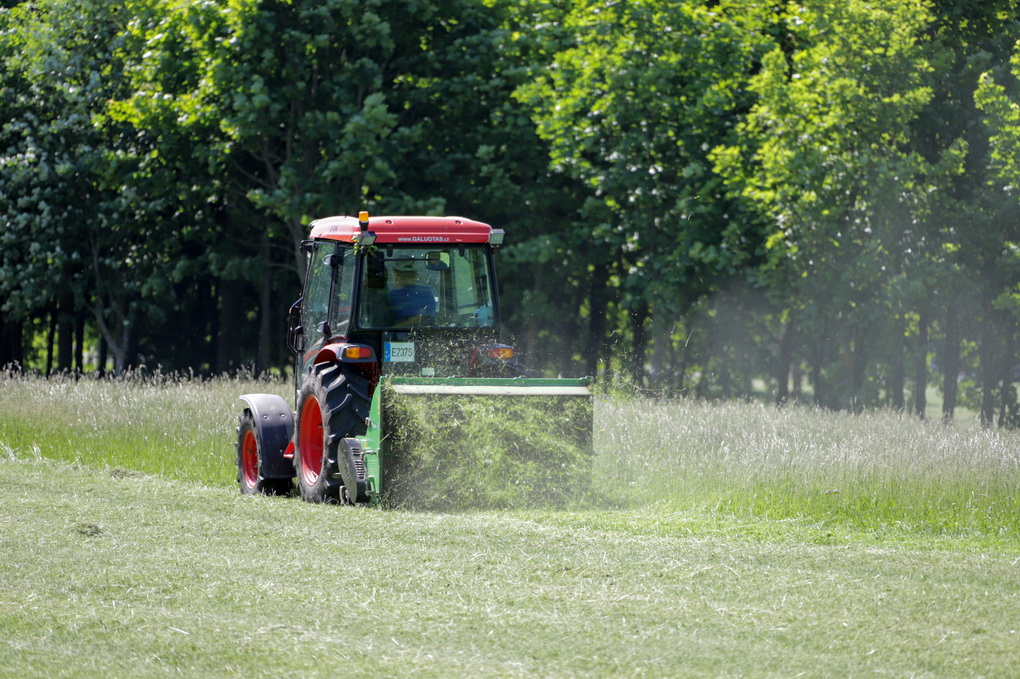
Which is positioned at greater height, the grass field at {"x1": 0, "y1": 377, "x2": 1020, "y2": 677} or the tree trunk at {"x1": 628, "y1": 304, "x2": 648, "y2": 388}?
the tree trunk at {"x1": 628, "y1": 304, "x2": 648, "y2": 388}

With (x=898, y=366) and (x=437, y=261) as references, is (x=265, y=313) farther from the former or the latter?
(x=437, y=261)

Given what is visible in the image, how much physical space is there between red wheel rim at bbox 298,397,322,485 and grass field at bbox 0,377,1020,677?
1.68ft

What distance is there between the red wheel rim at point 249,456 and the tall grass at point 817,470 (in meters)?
3.25

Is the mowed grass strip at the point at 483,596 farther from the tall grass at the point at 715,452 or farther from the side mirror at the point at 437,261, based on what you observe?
the side mirror at the point at 437,261

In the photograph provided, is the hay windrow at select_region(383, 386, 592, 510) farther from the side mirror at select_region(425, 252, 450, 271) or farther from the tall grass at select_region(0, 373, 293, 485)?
the tall grass at select_region(0, 373, 293, 485)

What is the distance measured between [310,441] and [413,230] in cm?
207

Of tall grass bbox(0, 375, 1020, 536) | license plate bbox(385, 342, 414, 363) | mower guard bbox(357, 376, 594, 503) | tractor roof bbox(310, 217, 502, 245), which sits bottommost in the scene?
tall grass bbox(0, 375, 1020, 536)

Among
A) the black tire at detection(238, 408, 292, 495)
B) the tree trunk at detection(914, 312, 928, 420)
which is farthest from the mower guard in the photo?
the tree trunk at detection(914, 312, 928, 420)

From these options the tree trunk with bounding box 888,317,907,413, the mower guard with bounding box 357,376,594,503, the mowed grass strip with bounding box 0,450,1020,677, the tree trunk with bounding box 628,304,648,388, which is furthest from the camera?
the tree trunk with bounding box 628,304,648,388

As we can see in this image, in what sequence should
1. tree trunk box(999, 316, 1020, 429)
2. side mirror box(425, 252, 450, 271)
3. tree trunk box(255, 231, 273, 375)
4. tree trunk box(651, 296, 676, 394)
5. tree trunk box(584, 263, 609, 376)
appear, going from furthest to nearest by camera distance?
tree trunk box(584, 263, 609, 376) → tree trunk box(255, 231, 273, 375) → tree trunk box(651, 296, 676, 394) → tree trunk box(999, 316, 1020, 429) → side mirror box(425, 252, 450, 271)

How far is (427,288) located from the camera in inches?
479

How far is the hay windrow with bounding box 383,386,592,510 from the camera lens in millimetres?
10969

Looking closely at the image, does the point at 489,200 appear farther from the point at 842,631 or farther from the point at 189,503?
the point at 842,631

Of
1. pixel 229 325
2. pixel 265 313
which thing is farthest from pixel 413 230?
pixel 229 325
